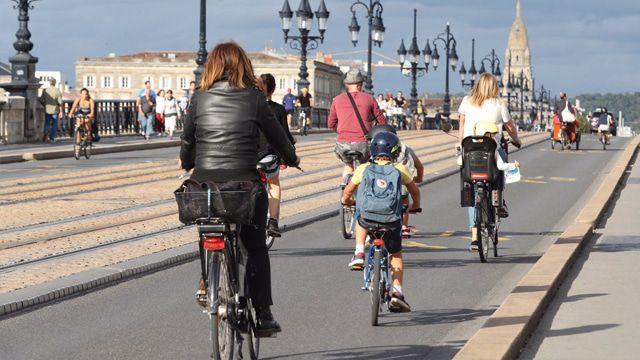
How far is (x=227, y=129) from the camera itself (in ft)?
24.5

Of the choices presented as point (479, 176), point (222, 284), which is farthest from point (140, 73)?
point (222, 284)

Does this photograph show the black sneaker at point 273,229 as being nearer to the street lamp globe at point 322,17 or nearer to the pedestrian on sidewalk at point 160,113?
the pedestrian on sidewalk at point 160,113

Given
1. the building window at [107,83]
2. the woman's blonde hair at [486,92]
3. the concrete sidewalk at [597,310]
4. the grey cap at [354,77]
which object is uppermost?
the building window at [107,83]

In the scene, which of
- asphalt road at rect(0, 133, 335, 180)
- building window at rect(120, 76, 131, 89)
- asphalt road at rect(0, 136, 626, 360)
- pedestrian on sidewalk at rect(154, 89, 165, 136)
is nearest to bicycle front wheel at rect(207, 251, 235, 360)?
asphalt road at rect(0, 136, 626, 360)

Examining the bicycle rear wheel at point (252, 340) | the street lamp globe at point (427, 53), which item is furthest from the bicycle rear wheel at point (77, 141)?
the street lamp globe at point (427, 53)

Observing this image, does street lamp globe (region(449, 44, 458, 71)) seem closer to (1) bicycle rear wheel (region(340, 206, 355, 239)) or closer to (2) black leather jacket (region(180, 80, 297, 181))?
(1) bicycle rear wheel (region(340, 206, 355, 239))

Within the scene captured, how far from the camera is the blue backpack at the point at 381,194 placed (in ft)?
31.5

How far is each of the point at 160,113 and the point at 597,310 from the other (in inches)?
1539

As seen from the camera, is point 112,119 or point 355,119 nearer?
point 355,119

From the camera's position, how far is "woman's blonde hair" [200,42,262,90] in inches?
295

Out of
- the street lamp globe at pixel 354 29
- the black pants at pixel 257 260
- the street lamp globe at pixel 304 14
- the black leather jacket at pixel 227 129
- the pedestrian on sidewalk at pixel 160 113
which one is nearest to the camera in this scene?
the black leather jacket at pixel 227 129

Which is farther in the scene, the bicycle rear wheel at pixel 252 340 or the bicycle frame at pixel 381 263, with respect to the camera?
the bicycle frame at pixel 381 263

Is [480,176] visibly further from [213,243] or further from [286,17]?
[286,17]

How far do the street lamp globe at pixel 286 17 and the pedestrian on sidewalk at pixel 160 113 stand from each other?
6.27 meters
